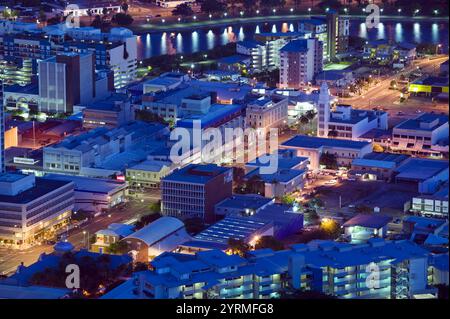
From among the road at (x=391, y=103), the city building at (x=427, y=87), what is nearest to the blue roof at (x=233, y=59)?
the road at (x=391, y=103)

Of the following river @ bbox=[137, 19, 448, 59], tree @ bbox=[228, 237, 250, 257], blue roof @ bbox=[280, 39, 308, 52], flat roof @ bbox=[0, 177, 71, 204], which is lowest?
river @ bbox=[137, 19, 448, 59]

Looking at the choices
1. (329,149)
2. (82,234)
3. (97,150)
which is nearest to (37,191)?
(82,234)

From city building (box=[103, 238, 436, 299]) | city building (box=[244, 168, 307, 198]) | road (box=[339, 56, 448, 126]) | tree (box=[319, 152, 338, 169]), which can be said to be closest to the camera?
city building (box=[103, 238, 436, 299])

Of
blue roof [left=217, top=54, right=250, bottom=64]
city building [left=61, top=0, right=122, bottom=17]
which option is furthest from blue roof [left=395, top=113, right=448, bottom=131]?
city building [left=61, top=0, right=122, bottom=17]

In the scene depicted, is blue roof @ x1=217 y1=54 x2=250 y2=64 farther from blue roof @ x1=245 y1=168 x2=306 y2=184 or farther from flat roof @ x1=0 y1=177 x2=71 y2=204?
flat roof @ x1=0 y1=177 x2=71 y2=204

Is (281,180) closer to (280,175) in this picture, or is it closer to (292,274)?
(280,175)
